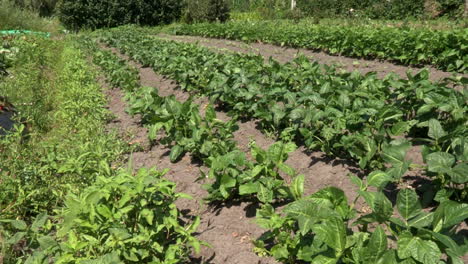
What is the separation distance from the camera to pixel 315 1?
23.0 meters

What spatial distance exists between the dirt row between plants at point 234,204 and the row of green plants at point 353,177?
0.44 ft

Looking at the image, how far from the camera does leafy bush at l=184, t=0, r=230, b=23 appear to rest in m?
23.6

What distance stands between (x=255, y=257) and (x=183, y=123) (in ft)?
6.11

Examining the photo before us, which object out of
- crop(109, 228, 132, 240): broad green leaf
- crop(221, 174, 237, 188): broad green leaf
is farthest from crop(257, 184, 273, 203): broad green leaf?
crop(109, 228, 132, 240): broad green leaf

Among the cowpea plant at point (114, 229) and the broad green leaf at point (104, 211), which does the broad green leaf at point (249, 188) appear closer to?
the cowpea plant at point (114, 229)

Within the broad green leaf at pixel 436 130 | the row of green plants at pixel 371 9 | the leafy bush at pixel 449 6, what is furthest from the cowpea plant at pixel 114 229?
the leafy bush at pixel 449 6

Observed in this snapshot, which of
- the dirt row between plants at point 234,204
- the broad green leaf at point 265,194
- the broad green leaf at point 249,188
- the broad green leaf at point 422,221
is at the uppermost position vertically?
the broad green leaf at point 422,221

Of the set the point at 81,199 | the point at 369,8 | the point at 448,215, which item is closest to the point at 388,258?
the point at 448,215

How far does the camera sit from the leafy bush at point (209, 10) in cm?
2356

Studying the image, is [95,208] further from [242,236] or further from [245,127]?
[245,127]

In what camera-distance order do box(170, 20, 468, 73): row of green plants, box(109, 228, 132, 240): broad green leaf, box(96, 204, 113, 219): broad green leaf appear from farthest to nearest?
box(170, 20, 468, 73): row of green plants < box(96, 204, 113, 219): broad green leaf < box(109, 228, 132, 240): broad green leaf

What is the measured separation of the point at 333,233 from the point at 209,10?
23.2m

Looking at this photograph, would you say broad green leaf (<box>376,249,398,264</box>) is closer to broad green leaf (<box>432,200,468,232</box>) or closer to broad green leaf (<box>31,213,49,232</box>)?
broad green leaf (<box>432,200,468,232</box>)

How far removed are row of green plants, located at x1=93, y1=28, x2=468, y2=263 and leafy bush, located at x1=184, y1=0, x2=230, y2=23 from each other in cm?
1877
